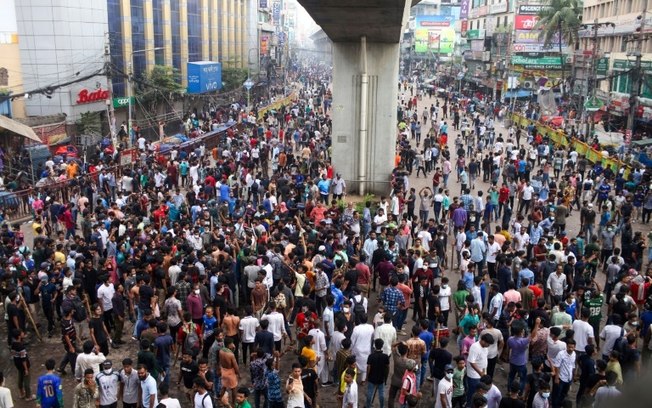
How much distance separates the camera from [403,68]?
4208 inches

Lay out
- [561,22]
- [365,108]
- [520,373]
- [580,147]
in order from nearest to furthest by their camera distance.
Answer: [520,373], [365,108], [580,147], [561,22]

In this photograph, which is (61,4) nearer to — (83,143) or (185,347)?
(83,143)

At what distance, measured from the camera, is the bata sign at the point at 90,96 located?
32281mm

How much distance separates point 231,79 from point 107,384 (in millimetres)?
48694

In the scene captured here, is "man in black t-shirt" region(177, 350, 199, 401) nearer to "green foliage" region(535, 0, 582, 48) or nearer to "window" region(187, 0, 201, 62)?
"green foliage" region(535, 0, 582, 48)

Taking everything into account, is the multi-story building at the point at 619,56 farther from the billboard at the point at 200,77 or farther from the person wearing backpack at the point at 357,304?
the person wearing backpack at the point at 357,304

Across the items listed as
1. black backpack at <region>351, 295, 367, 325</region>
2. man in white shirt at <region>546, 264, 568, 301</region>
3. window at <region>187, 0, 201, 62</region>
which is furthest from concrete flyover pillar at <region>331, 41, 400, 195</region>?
window at <region>187, 0, 201, 62</region>

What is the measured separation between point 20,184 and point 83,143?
8.77 m

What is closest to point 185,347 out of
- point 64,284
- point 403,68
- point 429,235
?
point 64,284

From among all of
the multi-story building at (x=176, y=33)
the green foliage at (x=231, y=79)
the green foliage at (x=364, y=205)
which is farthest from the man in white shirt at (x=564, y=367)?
the green foliage at (x=231, y=79)

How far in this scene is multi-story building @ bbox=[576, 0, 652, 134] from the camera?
33.4m

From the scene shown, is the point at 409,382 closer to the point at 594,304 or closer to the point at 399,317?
the point at 399,317

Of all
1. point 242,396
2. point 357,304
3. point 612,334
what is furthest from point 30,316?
point 612,334

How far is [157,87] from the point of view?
130 ft
